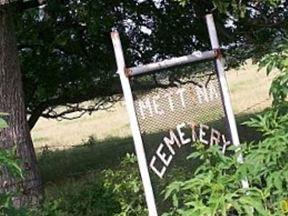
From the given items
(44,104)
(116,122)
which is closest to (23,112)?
(44,104)

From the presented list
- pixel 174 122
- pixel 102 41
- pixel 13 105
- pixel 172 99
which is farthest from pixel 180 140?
pixel 102 41

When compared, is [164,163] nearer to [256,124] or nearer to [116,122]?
[256,124]

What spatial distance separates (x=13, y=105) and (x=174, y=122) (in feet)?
7.56

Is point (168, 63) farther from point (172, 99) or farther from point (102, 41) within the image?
point (102, 41)

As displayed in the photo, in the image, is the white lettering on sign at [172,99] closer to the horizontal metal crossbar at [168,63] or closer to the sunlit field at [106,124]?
the horizontal metal crossbar at [168,63]

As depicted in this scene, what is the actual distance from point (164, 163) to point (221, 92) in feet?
2.00

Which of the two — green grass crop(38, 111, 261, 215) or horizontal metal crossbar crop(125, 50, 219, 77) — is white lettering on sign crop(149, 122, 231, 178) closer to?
horizontal metal crossbar crop(125, 50, 219, 77)

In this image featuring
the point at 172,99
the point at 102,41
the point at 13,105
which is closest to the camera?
the point at 172,99

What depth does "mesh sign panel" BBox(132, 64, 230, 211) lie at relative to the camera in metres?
4.75

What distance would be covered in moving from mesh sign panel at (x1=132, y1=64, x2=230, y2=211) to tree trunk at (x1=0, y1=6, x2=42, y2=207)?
2.00 meters

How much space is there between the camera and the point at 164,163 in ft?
15.7

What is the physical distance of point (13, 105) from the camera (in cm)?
666

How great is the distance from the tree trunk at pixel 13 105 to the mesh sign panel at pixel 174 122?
2.00 meters

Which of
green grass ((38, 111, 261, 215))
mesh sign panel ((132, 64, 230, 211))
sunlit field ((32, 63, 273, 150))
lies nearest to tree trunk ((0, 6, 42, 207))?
green grass ((38, 111, 261, 215))
